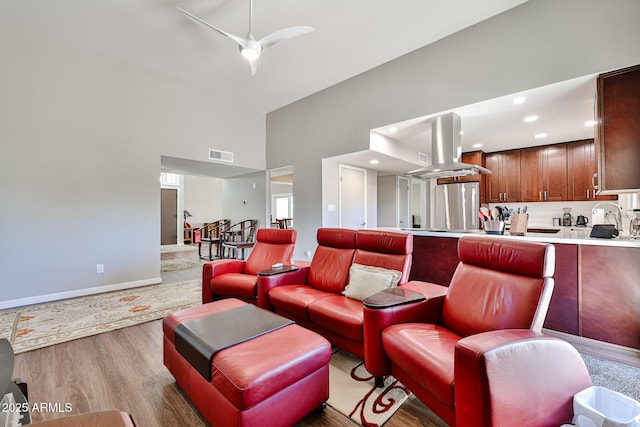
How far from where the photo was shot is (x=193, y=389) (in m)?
1.57

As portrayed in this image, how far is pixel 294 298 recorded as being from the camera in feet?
7.79

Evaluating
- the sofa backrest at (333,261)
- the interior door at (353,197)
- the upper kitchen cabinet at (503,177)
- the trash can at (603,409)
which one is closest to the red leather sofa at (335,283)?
the sofa backrest at (333,261)

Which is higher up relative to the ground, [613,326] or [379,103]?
[379,103]

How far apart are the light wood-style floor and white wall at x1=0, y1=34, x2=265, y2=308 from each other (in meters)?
1.89

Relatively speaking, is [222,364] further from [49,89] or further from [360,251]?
[49,89]

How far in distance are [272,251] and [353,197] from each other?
2.82 metres

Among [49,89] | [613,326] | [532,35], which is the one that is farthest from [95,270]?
[532,35]

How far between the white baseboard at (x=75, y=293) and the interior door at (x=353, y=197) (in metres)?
3.62

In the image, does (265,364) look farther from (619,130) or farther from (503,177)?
(503,177)

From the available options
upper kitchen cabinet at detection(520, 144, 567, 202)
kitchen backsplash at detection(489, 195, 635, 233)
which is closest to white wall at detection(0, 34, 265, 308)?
upper kitchen cabinet at detection(520, 144, 567, 202)

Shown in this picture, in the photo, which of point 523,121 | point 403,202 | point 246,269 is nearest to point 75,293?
point 246,269

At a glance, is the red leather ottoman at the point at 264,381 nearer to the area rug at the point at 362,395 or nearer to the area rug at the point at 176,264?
the area rug at the point at 362,395

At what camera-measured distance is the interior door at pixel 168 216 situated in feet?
31.8

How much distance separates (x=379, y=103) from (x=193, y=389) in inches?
162
